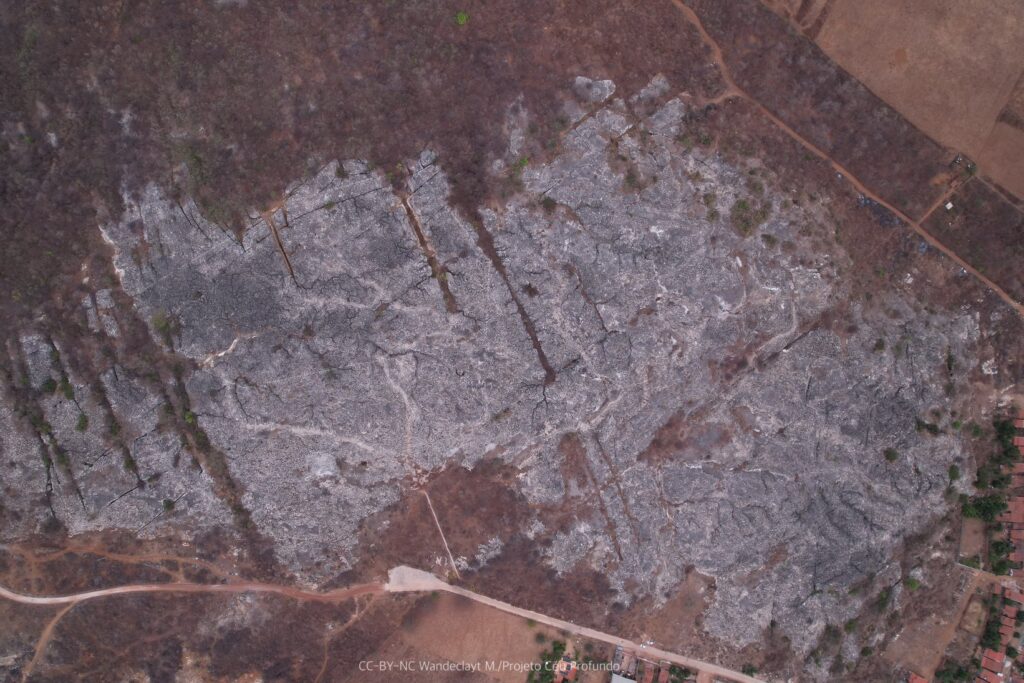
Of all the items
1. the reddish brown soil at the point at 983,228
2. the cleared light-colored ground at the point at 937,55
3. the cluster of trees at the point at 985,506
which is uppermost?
the cleared light-colored ground at the point at 937,55

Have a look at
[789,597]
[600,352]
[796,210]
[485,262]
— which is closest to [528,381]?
[600,352]

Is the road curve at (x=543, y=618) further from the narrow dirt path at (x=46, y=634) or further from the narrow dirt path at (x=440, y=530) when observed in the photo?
the narrow dirt path at (x=46, y=634)

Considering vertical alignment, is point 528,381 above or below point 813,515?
above

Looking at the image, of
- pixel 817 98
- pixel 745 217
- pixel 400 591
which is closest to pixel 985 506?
pixel 745 217

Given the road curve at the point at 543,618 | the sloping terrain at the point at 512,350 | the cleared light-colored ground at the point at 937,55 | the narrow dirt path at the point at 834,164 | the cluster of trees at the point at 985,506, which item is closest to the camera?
the sloping terrain at the point at 512,350

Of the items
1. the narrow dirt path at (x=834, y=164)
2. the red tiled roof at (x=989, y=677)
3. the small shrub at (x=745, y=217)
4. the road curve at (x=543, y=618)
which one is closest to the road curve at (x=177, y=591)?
the road curve at (x=543, y=618)

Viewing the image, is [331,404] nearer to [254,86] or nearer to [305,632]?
[305,632]

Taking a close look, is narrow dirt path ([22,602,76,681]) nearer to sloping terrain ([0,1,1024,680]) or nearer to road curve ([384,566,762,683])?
sloping terrain ([0,1,1024,680])
